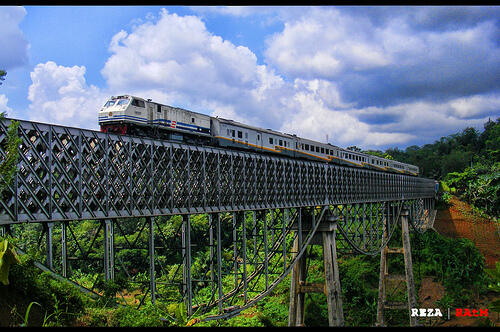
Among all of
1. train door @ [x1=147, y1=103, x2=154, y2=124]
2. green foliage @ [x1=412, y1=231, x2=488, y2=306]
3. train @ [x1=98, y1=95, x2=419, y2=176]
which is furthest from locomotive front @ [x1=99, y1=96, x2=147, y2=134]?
green foliage @ [x1=412, y1=231, x2=488, y2=306]

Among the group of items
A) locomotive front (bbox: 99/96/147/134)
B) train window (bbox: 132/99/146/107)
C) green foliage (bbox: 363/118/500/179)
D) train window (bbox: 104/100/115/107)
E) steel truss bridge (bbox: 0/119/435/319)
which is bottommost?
steel truss bridge (bbox: 0/119/435/319)

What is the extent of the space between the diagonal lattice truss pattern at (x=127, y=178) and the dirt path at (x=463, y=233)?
27757 millimetres

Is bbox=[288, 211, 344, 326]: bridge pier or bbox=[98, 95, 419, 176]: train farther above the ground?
bbox=[98, 95, 419, 176]: train

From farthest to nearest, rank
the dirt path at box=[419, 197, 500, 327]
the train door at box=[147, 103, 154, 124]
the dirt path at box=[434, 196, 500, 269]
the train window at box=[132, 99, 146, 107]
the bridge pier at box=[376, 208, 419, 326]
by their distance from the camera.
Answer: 1. the dirt path at box=[434, 196, 500, 269]
2. the dirt path at box=[419, 197, 500, 327]
3. the bridge pier at box=[376, 208, 419, 326]
4. the train door at box=[147, 103, 154, 124]
5. the train window at box=[132, 99, 146, 107]

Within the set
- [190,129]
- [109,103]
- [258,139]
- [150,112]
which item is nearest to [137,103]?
[150,112]

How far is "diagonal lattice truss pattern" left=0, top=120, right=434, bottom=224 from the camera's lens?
31.4 feet

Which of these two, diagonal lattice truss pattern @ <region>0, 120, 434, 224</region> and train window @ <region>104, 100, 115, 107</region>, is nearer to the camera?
diagonal lattice truss pattern @ <region>0, 120, 434, 224</region>

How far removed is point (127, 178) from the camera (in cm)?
1188

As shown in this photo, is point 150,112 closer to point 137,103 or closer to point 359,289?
point 137,103

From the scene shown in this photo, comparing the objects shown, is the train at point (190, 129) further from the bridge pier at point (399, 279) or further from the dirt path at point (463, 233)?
the dirt path at point (463, 233)

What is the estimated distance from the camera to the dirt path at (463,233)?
41.3m

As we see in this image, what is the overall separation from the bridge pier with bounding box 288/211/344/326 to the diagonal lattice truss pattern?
2862 millimetres

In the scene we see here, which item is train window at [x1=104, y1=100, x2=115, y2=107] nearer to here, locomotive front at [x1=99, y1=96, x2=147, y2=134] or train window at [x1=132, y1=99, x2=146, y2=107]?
locomotive front at [x1=99, y1=96, x2=147, y2=134]
